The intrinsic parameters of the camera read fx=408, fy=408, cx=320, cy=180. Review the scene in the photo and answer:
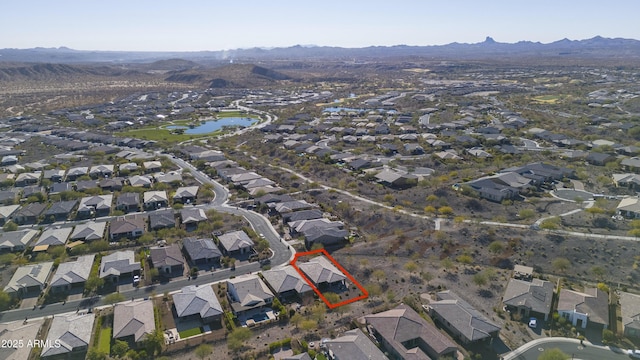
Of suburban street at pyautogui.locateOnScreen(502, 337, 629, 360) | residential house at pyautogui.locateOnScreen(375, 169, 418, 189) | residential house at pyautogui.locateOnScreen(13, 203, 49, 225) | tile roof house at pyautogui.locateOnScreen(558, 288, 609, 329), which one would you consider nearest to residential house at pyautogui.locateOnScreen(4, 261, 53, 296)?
residential house at pyautogui.locateOnScreen(13, 203, 49, 225)

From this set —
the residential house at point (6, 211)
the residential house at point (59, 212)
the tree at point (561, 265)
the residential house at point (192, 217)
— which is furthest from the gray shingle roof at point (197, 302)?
the residential house at point (6, 211)

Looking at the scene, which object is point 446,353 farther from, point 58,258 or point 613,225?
point 58,258

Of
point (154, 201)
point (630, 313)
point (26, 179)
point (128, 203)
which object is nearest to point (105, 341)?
point (154, 201)

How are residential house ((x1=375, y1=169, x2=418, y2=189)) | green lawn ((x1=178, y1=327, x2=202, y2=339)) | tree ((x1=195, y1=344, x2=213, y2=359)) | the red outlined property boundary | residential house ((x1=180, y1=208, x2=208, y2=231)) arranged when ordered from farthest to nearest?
residential house ((x1=375, y1=169, x2=418, y2=189)) < residential house ((x1=180, y1=208, x2=208, y2=231)) < the red outlined property boundary < green lawn ((x1=178, y1=327, x2=202, y2=339)) < tree ((x1=195, y1=344, x2=213, y2=359))

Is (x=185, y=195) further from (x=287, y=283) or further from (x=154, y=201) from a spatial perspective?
(x=287, y=283)

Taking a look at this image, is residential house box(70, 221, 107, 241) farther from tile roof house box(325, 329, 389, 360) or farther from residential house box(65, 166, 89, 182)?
tile roof house box(325, 329, 389, 360)

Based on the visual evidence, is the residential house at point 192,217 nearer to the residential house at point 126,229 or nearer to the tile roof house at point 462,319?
the residential house at point 126,229

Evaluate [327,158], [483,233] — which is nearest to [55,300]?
[483,233]
